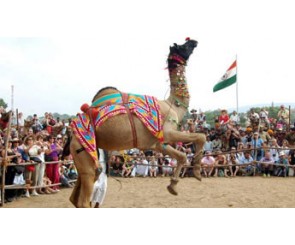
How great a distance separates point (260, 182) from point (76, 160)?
27.0ft

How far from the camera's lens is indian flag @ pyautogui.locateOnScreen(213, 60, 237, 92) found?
34.5 feet

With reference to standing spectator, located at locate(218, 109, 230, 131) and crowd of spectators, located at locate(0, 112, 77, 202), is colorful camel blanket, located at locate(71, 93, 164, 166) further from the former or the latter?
standing spectator, located at locate(218, 109, 230, 131)

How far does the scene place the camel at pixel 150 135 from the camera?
17.1 ft

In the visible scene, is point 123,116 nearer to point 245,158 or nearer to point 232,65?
point 232,65

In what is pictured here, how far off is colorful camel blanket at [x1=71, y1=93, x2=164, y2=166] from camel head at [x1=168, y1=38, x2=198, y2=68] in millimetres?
714

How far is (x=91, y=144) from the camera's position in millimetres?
5121

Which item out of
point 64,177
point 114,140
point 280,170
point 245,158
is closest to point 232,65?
point 245,158

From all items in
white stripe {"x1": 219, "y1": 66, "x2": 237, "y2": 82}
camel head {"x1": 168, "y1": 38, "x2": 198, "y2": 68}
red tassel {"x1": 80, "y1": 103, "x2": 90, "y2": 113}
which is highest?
white stripe {"x1": 219, "y1": 66, "x2": 237, "y2": 82}

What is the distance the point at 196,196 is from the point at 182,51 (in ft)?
15.6

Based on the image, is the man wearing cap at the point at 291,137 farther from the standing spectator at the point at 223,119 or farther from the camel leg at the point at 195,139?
the camel leg at the point at 195,139

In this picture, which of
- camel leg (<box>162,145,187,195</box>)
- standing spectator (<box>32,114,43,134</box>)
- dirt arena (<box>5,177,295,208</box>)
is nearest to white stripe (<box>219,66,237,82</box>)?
dirt arena (<box>5,177,295,208</box>)

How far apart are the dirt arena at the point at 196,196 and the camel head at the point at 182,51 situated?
3.61 meters

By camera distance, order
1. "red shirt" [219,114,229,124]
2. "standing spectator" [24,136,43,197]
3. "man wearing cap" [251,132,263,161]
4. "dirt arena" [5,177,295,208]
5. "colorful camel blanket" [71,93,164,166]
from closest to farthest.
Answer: "colorful camel blanket" [71,93,164,166], "dirt arena" [5,177,295,208], "standing spectator" [24,136,43,197], "man wearing cap" [251,132,263,161], "red shirt" [219,114,229,124]

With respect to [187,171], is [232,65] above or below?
above
